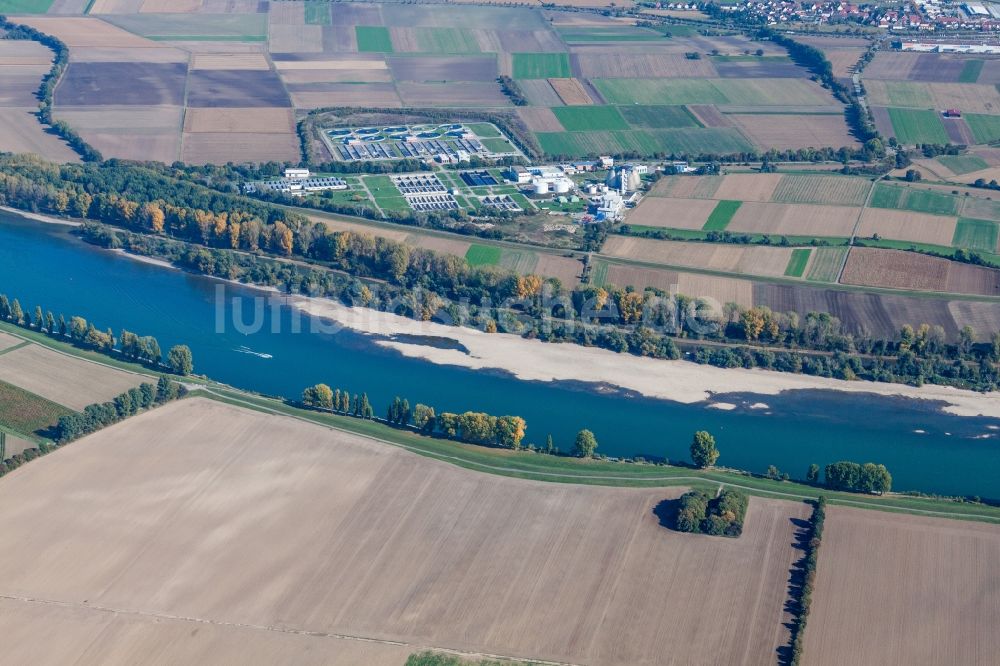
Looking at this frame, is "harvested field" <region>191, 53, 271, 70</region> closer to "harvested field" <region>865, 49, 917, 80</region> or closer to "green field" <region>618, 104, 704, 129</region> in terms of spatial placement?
"green field" <region>618, 104, 704, 129</region>

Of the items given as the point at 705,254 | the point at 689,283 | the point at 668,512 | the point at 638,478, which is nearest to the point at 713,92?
the point at 705,254

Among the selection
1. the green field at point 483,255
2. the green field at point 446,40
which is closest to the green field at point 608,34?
the green field at point 446,40

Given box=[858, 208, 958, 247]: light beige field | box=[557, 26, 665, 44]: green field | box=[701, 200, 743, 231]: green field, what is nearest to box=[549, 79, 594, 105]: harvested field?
box=[557, 26, 665, 44]: green field

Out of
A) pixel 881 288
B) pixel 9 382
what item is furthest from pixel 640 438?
pixel 9 382

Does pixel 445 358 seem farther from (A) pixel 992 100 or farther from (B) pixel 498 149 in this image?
(A) pixel 992 100

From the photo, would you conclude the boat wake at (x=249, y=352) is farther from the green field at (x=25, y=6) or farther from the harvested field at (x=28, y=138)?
the green field at (x=25, y=6)

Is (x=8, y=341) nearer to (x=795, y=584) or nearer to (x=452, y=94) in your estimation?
(x=795, y=584)
